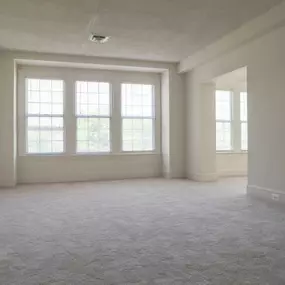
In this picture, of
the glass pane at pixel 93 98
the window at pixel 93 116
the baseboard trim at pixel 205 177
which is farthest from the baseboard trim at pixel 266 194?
the glass pane at pixel 93 98

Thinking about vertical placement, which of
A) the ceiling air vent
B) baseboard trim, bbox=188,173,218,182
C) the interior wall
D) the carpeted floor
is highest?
the ceiling air vent

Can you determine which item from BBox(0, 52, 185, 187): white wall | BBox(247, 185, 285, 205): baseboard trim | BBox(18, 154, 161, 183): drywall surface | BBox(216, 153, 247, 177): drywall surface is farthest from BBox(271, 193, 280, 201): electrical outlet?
BBox(18, 154, 161, 183): drywall surface

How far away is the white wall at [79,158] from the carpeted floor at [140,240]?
1859mm

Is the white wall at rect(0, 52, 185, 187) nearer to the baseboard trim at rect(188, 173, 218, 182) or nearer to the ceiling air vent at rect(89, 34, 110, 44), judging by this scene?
the baseboard trim at rect(188, 173, 218, 182)

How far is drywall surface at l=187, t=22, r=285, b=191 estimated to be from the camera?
4.98 metres

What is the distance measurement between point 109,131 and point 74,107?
1.02 metres

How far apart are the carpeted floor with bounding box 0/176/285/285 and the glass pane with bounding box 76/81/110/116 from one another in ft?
9.56

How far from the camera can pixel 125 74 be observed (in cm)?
840

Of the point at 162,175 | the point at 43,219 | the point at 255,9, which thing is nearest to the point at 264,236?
the point at 43,219

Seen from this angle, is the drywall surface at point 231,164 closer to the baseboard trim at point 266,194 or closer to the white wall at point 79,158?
the white wall at point 79,158

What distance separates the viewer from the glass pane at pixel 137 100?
846cm

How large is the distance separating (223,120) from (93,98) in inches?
135

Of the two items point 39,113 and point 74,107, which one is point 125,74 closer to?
point 74,107

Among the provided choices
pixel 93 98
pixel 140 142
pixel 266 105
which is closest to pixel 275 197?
pixel 266 105
